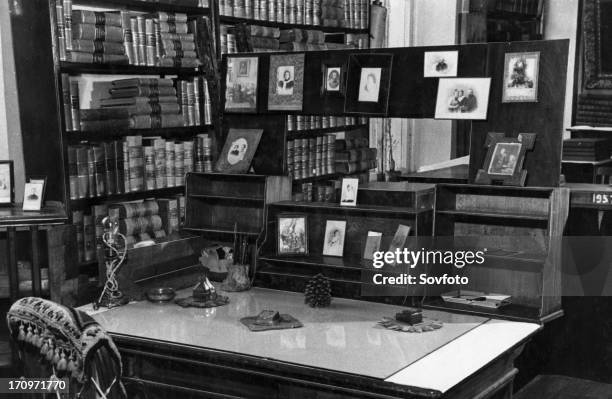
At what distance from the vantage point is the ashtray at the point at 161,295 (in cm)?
333

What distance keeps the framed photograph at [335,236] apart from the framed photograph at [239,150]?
0.52 meters

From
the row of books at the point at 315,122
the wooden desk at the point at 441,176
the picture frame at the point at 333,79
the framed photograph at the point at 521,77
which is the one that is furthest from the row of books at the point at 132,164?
the framed photograph at the point at 521,77

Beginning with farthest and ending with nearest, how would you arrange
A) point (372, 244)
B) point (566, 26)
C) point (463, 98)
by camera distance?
point (566, 26) → point (372, 244) → point (463, 98)

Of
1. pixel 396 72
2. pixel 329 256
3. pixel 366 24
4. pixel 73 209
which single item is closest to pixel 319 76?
pixel 396 72

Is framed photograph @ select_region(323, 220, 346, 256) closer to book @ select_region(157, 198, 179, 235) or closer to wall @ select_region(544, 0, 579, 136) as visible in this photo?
book @ select_region(157, 198, 179, 235)

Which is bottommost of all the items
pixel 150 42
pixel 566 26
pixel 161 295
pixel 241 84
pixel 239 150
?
pixel 161 295

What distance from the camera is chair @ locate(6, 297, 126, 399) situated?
2107 mm

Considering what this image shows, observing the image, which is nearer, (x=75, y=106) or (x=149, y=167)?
(x=75, y=106)

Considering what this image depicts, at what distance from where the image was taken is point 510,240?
3.30 metres

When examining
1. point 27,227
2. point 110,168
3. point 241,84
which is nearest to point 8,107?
point 110,168

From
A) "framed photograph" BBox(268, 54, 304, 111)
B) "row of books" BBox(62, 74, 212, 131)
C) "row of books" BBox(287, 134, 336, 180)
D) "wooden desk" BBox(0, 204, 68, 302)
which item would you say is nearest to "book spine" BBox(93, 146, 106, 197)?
"row of books" BBox(62, 74, 212, 131)

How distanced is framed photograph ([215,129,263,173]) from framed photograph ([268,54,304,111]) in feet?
0.56

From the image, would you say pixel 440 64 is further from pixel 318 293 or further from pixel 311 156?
pixel 311 156

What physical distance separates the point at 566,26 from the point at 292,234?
4.31 metres
